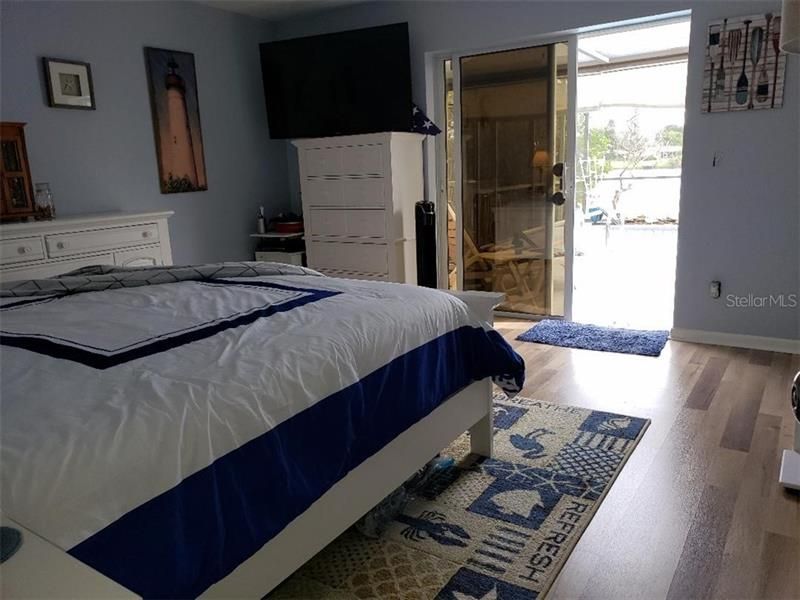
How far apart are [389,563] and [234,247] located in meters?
3.53

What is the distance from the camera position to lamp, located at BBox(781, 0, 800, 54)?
1.84 meters

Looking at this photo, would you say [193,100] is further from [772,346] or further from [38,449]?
[772,346]

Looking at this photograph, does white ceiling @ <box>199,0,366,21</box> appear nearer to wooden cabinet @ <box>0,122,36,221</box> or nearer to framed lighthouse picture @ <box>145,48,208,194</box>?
framed lighthouse picture @ <box>145,48,208,194</box>

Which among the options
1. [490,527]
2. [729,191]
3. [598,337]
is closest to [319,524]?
[490,527]

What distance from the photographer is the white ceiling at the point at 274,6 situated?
436cm

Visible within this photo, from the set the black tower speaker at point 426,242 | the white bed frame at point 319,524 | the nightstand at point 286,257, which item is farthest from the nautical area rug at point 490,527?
the nightstand at point 286,257

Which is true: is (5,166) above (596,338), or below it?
above

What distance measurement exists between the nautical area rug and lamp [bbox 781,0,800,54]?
1.54m

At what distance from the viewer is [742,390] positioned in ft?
9.48

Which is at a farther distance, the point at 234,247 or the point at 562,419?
the point at 234,247

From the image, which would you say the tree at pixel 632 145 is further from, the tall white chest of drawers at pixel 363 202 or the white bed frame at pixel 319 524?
the white bed frame at pixel 319 524

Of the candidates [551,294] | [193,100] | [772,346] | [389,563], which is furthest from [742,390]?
[193,100]

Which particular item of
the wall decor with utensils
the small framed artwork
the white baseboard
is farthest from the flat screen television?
the white baseboard

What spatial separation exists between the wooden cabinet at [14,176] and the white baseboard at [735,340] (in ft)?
13.1
